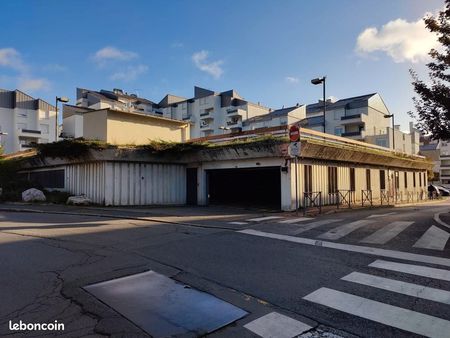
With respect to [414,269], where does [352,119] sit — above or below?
above

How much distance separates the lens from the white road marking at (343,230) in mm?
9578

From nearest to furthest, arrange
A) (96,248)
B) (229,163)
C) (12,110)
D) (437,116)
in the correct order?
(96,248), (437,116), (229,163), (12,110)

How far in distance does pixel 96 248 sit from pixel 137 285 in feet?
9.97

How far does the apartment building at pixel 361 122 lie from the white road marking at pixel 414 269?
57458mm

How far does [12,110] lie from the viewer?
70938 millimetres

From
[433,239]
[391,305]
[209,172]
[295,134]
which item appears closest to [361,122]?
[209,172]

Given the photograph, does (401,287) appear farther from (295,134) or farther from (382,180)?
(382,180)

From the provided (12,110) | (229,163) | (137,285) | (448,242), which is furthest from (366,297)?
(12,110)

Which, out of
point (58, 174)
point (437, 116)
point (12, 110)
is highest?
point (12, 110)

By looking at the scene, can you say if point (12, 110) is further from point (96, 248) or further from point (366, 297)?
point (366, 297)

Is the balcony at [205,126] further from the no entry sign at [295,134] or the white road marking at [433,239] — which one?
the white road marking at [433,239]

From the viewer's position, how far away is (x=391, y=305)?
4.80 meters

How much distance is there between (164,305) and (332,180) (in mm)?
16674

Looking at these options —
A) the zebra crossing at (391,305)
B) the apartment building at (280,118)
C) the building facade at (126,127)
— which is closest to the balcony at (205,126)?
the apartment building at (280,118)
